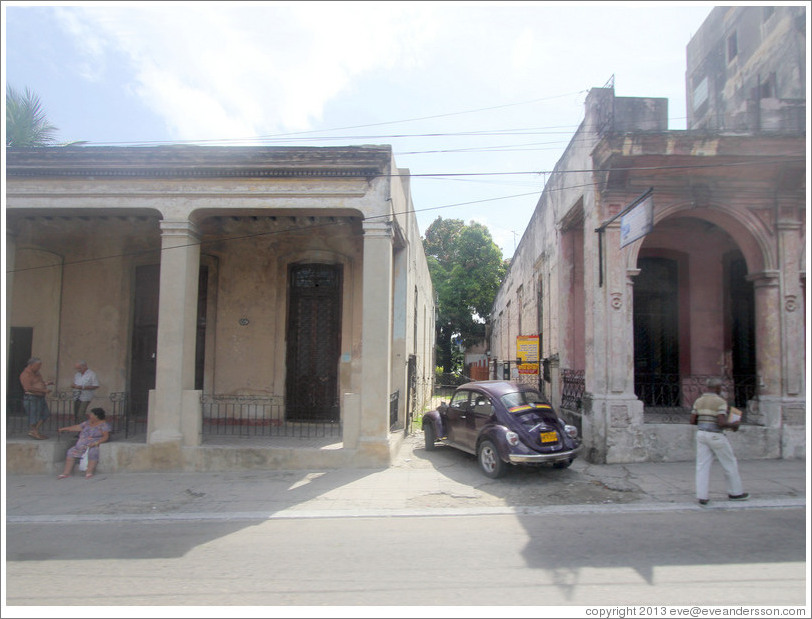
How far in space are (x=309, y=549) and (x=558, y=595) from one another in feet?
8.61

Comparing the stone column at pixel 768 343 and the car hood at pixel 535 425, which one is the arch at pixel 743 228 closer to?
the stone column at pixel 768 343

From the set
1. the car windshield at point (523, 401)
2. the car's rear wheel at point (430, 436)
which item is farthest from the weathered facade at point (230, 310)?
the car windshield at point (523, 401)

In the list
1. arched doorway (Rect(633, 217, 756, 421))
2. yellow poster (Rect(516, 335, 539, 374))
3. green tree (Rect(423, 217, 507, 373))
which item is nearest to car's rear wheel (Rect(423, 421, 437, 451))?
yellow poster (Rect(516, 335, 539, 374))

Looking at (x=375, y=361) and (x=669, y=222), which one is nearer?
(x=375, y=361)

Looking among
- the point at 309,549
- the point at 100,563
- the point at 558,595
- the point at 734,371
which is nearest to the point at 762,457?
the point at 734,371

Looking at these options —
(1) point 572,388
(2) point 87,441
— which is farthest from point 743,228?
(2) point 87,441

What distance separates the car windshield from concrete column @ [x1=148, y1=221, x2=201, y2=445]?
549 cm

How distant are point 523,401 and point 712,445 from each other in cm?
299

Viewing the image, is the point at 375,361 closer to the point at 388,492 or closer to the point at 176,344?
the point at 388,492

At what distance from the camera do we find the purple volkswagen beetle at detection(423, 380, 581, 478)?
8.23 meters

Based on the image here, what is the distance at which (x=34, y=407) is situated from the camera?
973 cm

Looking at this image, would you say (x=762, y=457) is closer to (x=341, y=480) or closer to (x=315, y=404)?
(x=341, y=480)

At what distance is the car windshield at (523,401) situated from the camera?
8.84 metres

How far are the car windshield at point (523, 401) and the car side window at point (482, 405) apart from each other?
31 centimetres
